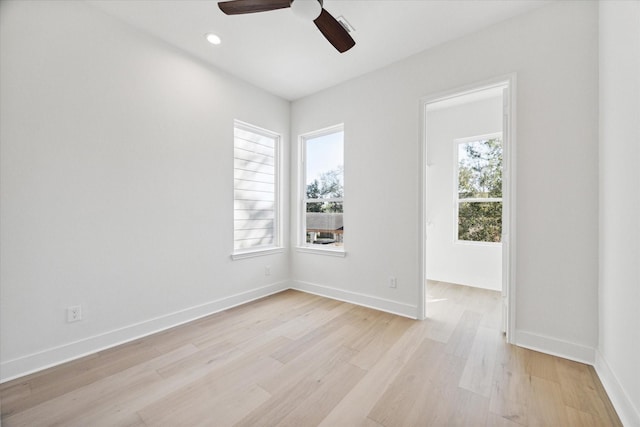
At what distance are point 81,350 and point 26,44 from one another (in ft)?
7.37

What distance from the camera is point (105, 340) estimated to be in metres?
2.14

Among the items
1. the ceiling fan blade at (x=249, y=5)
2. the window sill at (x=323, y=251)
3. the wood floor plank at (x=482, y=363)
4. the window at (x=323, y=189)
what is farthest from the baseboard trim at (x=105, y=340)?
the ceiling fan blade at (x=249, y=5)

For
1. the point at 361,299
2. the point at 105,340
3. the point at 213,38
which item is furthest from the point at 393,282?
the point at 213,38

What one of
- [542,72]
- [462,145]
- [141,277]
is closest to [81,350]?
[141,277]

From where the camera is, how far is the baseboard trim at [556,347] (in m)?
1.91

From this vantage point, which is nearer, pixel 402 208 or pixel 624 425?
pixel 624 425

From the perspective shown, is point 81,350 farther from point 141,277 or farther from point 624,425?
point 624,425

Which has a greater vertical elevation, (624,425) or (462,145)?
(462,145)

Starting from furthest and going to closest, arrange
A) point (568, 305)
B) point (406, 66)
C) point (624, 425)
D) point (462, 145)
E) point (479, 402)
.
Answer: point (462, 145) < point (406, 66) < point (568, 305) < point (479, 402) < point (624, 425)

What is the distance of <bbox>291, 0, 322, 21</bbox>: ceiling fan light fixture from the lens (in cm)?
160

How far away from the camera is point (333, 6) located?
6.87ft

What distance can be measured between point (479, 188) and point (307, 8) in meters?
3.47

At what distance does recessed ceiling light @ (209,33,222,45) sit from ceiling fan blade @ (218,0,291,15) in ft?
2.75

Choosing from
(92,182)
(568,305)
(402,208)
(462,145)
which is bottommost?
(568,305)
